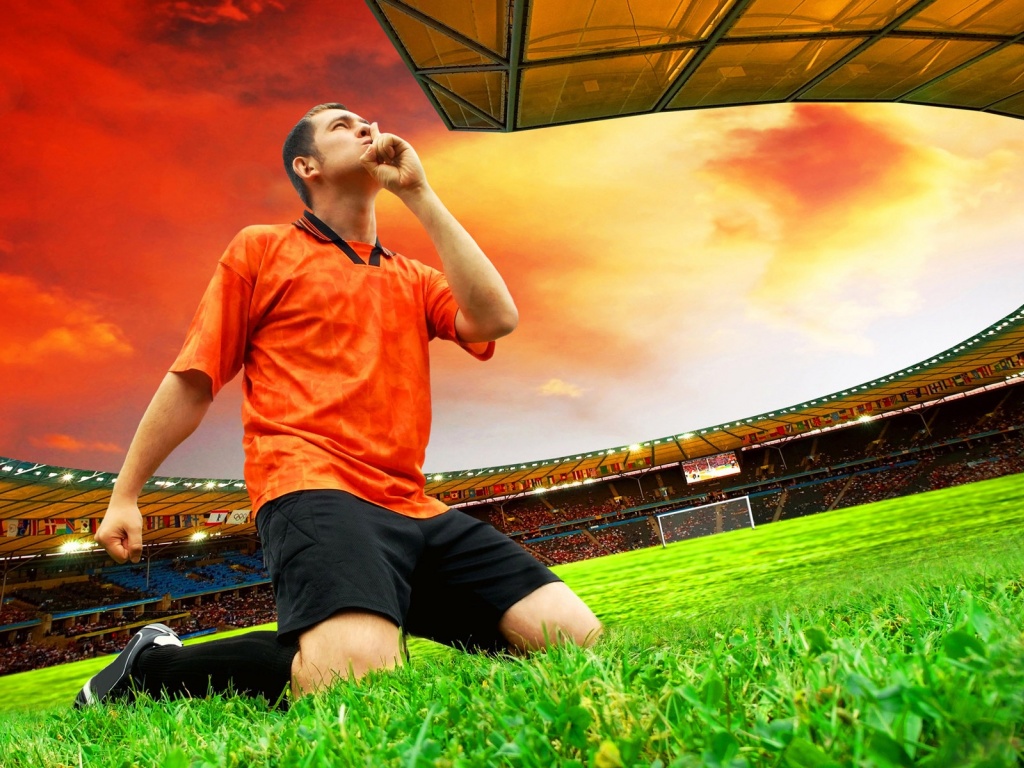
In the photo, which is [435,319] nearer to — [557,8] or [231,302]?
[231,302]

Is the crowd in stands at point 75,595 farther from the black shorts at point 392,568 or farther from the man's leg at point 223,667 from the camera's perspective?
the black shorts at point 392,568

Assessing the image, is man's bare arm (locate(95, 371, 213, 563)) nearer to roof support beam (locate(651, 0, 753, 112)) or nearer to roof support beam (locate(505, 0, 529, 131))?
roof support beam (locate(505, 0, 529, 131))

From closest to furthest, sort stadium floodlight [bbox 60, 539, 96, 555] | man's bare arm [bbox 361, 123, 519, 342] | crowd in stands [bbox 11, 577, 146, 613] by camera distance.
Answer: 1. man's bare arm [bbox 361, 123, 519, 342]
2. crowd in stands [bbox 11, 577, 146, 613]
3. stadium floodlight [bbox 60, 539, 96, 555]

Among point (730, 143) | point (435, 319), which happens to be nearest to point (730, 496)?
point (730, 143)

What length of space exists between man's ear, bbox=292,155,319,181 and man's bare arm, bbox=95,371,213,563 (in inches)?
43.3

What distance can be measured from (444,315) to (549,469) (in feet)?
117

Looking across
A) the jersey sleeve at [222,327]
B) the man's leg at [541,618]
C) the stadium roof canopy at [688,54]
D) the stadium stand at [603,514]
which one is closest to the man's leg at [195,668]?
the man's leg at [541,618]

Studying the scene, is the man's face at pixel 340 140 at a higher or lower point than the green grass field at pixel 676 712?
higher

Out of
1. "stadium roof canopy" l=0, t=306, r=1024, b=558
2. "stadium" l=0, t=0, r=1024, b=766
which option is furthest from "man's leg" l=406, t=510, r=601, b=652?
"stadium roof canopy" l=0, t=306, r=1024, b=558

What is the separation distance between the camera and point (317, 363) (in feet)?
7.97

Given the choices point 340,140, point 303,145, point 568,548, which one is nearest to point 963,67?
point 340,140

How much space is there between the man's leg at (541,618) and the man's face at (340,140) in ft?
6.55

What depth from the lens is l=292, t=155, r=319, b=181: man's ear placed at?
2768 millimetres

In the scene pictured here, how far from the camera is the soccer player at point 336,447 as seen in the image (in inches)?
77.4
